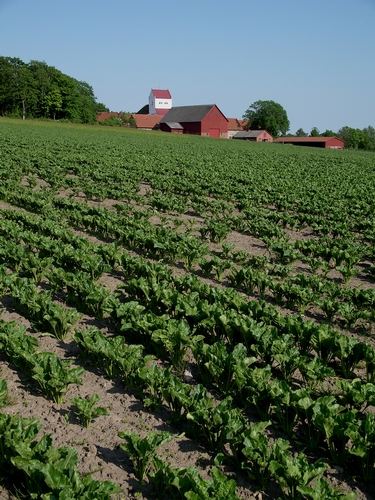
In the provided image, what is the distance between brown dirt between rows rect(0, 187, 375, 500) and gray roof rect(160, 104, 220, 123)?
9595 cm

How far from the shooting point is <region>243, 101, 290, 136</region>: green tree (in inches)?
5231

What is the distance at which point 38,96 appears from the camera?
97812mm

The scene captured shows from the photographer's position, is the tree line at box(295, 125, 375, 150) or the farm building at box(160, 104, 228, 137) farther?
the tree line at box(295, 125, 375, 150)

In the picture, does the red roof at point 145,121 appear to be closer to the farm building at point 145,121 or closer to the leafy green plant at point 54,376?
the farm building at point 145,121

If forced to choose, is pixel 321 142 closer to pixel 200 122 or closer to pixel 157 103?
pixel 200 122

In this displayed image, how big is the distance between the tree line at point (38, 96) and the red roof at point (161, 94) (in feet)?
155

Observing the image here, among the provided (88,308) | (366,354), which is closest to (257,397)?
(366,354)

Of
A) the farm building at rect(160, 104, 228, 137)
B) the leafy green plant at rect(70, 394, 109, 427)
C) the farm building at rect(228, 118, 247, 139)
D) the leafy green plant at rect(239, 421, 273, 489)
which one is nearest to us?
the leafy green plant at rect(239, 421, 273, 489)

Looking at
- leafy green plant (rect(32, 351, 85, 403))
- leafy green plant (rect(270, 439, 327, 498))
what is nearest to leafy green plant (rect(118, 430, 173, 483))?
leafy green plant (rect(270, 439, 327, 498))

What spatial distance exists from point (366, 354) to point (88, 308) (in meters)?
4.47

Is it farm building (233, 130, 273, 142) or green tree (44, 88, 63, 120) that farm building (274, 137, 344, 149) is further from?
green tree (44, 88, 63, 120)

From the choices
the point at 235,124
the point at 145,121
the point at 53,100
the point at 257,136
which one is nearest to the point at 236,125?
the point at 235,124

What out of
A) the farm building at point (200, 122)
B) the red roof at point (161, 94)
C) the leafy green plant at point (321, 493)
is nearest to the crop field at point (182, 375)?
the leafy green plant at point (321, 493)

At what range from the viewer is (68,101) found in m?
99.3
